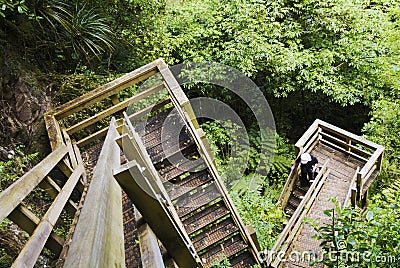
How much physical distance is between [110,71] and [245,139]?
4.34 metres

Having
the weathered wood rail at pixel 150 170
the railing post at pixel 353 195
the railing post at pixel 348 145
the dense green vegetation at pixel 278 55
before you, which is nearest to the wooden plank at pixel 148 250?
the weathered wood rail at pixel 150 170

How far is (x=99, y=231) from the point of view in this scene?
954 mm

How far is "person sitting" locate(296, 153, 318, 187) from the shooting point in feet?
23.2

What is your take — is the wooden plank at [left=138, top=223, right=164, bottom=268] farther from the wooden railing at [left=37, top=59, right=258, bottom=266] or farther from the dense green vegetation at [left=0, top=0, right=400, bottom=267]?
the dense green vegetation at [left=0, top=0, right=400, bottom=267]

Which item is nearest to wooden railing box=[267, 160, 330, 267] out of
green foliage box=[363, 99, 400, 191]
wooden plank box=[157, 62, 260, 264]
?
wooden plank box=[157, 62, 260, 264]

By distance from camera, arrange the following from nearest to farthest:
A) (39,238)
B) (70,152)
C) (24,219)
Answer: (39,238) → (24,219) → (70,152)

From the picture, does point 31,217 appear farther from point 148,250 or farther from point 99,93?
point 99,93

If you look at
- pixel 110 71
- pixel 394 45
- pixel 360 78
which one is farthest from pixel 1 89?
pixel 394 45

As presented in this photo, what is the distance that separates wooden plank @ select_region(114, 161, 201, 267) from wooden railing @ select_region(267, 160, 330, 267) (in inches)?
129

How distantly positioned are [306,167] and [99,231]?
6.66m

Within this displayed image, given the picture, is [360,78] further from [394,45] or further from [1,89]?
[1,89]

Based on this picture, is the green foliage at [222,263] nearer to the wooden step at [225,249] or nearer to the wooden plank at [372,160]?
the wooden step at [225,249]

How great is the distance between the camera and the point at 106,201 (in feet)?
3.88

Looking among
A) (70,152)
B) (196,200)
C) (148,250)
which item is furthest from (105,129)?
(148,250)
